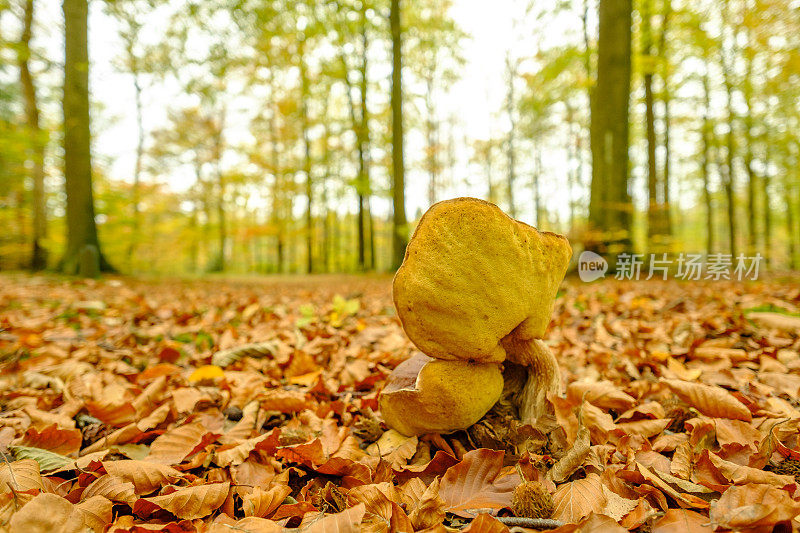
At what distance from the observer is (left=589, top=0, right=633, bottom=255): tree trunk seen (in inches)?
A: 248

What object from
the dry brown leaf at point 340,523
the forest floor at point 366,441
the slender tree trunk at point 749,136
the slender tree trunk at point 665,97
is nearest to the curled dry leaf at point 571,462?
the forest floor at point 366,441

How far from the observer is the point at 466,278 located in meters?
1.14

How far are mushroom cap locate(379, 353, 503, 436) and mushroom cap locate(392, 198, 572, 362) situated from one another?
0.23ft

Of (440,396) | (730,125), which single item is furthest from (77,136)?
(730,125)

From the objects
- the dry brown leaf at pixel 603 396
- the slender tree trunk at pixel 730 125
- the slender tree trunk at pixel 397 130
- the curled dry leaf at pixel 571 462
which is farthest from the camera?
the slender tree trunk at pixel 730 125

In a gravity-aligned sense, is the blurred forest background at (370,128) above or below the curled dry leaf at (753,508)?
above

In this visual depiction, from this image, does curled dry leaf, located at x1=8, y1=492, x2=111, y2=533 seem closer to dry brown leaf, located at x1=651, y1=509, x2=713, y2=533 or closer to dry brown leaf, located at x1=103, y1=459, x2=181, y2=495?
dry brown leaf, located at x1=103, y1=459, x2=181, y2=495

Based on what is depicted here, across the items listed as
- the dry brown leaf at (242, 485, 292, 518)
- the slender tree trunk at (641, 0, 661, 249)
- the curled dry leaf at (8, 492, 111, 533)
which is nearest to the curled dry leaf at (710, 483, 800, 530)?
the dry brown leaf at (242, 485, 292, 518)

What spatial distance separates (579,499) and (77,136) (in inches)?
371

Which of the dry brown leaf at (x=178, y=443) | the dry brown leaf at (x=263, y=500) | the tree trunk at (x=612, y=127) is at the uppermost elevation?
the tree trunk at (x=612, y=127)

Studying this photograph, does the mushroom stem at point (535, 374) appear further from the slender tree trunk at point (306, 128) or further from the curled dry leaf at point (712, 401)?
the slender tree trunk at point (306, 128)

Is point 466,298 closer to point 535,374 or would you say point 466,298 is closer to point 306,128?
point 535,374

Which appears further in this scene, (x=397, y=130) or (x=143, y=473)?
(x=397, y=130)

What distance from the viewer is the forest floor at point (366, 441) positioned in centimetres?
104
